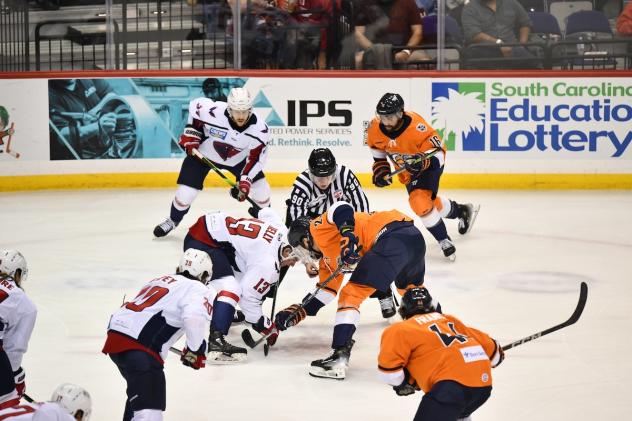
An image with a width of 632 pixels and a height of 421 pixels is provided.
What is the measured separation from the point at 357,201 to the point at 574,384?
1963 mm

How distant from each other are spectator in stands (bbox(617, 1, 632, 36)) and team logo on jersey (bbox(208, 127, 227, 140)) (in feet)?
14.3

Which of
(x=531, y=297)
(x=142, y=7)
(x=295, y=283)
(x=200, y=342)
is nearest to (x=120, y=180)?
(x=142, y=7)

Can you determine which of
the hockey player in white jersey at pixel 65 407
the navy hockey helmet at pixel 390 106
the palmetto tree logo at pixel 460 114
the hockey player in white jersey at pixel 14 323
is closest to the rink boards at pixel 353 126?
the palmetto tree logo at pixel 460 114

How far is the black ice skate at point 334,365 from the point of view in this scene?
5535mm

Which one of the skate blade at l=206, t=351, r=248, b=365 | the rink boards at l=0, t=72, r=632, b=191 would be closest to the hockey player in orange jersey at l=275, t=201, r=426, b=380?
the skate blade at l=206, t=351, r=248, b=365

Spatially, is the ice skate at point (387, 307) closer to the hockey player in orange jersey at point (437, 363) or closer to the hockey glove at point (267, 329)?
the hockey glove at point (267, 329)

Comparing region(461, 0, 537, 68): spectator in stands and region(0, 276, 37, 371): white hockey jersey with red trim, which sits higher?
region(461, 0, 537, 68): spectator in stands

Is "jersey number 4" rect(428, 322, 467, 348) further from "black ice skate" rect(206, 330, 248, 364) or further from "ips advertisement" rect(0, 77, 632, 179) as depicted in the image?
"ips advertisement" rect(0, 77, 632, 179)

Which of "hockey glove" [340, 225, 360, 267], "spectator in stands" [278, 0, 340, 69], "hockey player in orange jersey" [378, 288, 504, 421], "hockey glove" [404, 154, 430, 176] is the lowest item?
"hockey player in orange jersey" [378, 288, 504, 421]

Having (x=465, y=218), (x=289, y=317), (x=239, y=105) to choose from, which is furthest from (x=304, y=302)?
(x=465, y=218)

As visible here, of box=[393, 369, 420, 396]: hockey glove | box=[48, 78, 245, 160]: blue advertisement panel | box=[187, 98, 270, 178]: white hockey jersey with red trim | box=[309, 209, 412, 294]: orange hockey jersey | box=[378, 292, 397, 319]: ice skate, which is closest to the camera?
box=[393, 369, 420, 396]: hockey glove

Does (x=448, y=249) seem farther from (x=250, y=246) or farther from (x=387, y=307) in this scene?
(x=250, y=246)

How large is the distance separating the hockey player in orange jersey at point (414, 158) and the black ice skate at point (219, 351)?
8.37 ft

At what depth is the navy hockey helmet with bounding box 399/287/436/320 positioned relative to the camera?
4.23m
